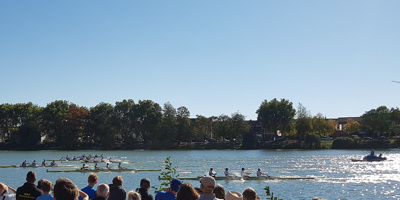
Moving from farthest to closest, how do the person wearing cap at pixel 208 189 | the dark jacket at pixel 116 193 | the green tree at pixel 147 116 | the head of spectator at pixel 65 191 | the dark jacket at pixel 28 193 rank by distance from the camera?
the green tree at pixel 147 116
the dark jacket at pixel 116 193
the dark jacket at pixel 28 193
the person wearing cap at pixel 208 189
the head of spectator at pixel 65 191

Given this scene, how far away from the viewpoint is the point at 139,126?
117 m

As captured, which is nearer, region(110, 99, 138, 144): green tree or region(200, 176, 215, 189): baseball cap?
region(200, 176, 215, 189): baseball cap

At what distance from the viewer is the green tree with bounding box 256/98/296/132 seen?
11588cm

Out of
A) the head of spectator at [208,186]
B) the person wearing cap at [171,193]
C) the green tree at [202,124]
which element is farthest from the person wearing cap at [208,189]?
the green tree at [202,124]

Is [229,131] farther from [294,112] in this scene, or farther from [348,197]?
[348,197]

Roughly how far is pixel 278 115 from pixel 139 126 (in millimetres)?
37964

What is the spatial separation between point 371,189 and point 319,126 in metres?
86.8

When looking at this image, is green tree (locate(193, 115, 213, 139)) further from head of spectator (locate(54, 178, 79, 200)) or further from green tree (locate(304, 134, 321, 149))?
head of spectator (locate(54, 178, 79, 200))

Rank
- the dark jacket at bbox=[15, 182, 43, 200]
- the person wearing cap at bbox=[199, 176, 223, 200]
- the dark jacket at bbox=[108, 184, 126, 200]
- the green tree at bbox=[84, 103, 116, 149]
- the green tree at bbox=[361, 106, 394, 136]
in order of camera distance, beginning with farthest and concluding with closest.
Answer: the green tree at bbox=[84, 103, 116, 149], the green tree at bbox=[361, 106, 394, 136], the dark jacket at bbox=[108, 184, 126, 200], the dark jacket at bbox=[15, 182, 43, 200], the person wearing cap at bbox=[199, 176, 223, 200]

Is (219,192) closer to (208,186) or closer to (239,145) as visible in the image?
(208,186)

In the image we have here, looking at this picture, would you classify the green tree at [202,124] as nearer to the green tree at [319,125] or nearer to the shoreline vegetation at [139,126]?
the shoreline vegetation at [139,126]

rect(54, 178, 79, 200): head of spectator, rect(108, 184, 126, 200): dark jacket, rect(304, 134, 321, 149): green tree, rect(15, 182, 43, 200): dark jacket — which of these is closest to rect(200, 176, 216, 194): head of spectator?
rect(108, 184, 126, 200): dark jacket

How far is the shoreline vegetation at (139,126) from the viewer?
112 metres

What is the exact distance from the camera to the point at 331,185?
109ft
